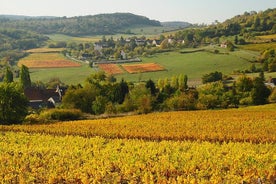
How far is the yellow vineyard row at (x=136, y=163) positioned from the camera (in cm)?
2133

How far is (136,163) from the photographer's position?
24.5 meters

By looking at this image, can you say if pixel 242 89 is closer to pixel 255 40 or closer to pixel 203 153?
pixel 203 153

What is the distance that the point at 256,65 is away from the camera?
4491 inches

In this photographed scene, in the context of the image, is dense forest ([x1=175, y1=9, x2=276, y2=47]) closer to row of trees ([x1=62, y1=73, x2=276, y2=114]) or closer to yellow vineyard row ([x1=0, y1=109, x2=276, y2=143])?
row of trees ([x1=62, y1=73, x2=276, y2=114])

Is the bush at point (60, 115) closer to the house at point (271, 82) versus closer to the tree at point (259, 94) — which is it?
the tree at point (259, 94)

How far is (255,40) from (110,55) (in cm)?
5622

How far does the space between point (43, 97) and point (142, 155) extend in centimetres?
6740

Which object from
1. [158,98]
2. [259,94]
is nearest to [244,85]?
[259,94]

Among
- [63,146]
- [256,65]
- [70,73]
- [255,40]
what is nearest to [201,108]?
[63,146]

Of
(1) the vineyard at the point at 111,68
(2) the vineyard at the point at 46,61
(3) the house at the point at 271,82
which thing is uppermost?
(3) the house at the point at 271,82

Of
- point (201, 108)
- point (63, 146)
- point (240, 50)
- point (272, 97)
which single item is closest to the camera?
point (63, 146)

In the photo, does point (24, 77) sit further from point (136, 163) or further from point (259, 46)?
point (136, 163)

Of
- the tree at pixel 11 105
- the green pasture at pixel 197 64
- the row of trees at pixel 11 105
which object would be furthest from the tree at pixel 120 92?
the green pasture at pixel 197 64

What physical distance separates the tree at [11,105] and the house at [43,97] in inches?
1296
